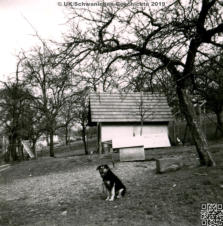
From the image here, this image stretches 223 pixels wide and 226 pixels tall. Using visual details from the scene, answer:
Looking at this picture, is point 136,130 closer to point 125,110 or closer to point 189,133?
point 125,110

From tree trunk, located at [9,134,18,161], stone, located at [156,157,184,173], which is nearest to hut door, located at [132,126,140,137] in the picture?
tree trunk, located at [9,134,18,161]

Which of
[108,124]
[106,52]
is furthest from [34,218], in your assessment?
[108,124]

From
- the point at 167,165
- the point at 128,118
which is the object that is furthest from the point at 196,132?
the point at 128,118

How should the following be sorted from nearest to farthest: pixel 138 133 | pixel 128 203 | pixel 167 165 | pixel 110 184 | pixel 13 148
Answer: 1. pixel 128 203
2. pixel 110 184
3. pixel 167 165
4. pixel 138 133
5. pixel 13 148

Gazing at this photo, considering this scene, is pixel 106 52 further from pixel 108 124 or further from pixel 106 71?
pixel 108 124

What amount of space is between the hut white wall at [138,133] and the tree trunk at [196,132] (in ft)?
41.3

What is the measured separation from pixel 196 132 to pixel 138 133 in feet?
53.0

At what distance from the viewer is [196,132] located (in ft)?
31.6

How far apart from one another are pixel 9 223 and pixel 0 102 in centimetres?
2683

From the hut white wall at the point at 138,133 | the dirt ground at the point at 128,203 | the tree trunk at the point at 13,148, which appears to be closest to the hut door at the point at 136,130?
the hut white wall at the point at 138,133

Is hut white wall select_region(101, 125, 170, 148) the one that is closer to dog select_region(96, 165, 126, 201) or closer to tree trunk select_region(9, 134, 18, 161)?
tree trunk select_region(9, 134, 18, 161)

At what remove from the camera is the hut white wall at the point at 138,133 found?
77.0 feet

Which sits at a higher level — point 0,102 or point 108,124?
point 0,102

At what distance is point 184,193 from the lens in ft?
22.5
